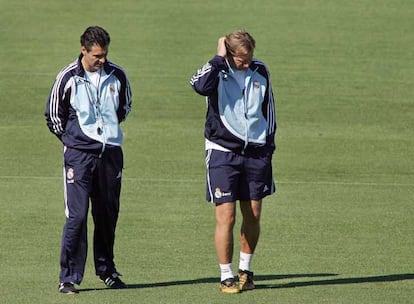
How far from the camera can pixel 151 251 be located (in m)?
11.7

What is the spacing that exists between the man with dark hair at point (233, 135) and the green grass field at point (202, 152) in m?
0.70

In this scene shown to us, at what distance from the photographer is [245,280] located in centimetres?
1037

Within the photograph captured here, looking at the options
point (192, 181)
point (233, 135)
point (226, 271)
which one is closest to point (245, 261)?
point (226, 271)

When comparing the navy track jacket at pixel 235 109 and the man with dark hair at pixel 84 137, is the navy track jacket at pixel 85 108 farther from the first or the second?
the navy track jacket at pixel 235 109

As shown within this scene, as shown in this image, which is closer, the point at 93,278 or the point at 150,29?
the point at 93,278

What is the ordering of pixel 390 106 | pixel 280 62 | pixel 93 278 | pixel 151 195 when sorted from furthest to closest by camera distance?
pixel 280 62, pixel 390 106, pixel 151 195, pixel 93 278

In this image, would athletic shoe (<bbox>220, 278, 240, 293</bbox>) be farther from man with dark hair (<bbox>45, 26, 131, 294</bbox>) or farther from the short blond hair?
the short blond hair

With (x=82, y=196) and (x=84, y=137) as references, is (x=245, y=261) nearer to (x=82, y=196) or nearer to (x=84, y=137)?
(x=82, y=196)

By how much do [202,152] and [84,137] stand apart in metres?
6.72

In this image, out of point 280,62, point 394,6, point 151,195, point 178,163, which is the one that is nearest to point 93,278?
point 151,195

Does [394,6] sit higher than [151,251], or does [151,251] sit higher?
[394,6]

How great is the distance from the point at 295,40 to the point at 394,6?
A: 2.94 meters

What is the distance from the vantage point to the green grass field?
35.5ft

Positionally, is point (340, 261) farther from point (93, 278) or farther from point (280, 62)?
point (280, 62)
